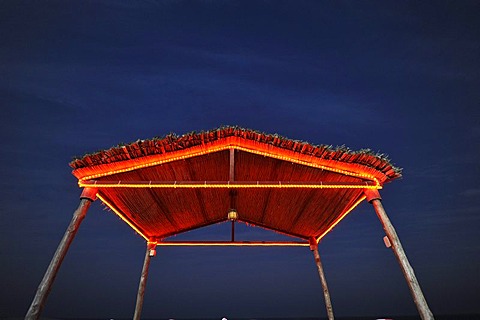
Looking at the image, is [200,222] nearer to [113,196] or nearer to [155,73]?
[113,196]

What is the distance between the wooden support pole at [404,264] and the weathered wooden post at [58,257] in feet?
13.4

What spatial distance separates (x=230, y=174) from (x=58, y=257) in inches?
97.6

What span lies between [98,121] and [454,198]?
129 feet

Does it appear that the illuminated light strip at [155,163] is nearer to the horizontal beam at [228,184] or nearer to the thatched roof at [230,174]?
the thatched roof at [230,174]

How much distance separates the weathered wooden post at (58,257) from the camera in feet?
11.4

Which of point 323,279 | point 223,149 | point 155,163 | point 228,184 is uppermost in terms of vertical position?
point 223,149

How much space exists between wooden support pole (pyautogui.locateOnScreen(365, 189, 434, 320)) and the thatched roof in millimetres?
429

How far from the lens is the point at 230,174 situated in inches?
185

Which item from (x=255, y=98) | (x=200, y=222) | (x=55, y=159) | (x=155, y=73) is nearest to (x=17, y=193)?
(x=55, y=159)

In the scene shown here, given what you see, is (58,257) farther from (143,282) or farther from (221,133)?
(143,282)

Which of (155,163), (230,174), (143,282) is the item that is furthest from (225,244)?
(155,163)

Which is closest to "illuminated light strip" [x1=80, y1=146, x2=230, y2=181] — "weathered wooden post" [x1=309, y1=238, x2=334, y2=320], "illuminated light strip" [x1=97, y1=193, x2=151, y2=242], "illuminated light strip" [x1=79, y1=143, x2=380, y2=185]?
"illuminated light strip" [x1=79, y1=143, x2=380, y2=185]

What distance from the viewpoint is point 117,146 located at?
14.4ft

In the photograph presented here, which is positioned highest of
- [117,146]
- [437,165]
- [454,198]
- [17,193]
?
[437,165]
